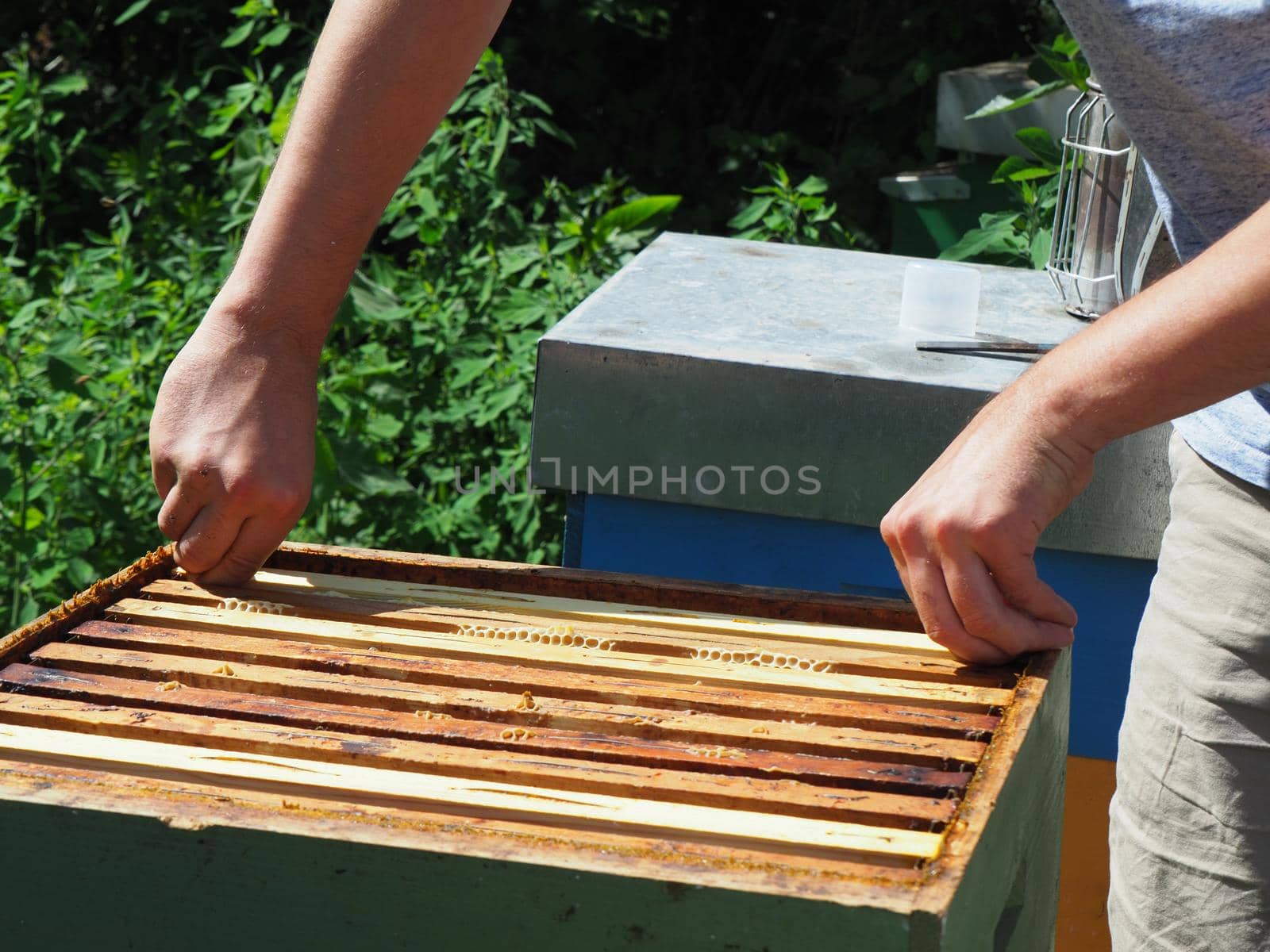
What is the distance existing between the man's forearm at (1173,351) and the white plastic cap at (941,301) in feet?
2.22

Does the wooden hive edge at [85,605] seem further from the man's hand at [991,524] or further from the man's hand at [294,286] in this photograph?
the man's hand at [991,524]

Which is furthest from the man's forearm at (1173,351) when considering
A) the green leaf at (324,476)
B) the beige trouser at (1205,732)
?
the green leaf at (324,476)

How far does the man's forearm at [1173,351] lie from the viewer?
0.93 meters

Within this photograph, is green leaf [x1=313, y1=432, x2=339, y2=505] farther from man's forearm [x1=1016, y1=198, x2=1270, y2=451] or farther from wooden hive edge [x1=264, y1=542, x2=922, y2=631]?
man's forearm [x1=1016, y1=198, x2=1270, y2=451]

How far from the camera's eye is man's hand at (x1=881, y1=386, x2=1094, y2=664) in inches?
38.6

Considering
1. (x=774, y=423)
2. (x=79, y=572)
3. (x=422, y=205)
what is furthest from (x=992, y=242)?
(x=79, y=572)

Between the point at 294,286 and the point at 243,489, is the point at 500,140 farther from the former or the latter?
the point at 243,489

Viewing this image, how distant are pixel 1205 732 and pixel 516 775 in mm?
698

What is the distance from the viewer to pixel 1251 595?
3.95 feet

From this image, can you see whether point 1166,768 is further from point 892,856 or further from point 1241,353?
point 892,856

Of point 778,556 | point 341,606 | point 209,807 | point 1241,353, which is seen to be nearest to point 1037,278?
point 778,556

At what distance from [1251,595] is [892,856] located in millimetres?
592

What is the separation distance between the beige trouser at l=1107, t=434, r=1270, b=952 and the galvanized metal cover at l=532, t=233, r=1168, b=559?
0.44 feet

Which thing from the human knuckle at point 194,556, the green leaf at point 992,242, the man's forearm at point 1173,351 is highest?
the man's forearm at point 1173,351
